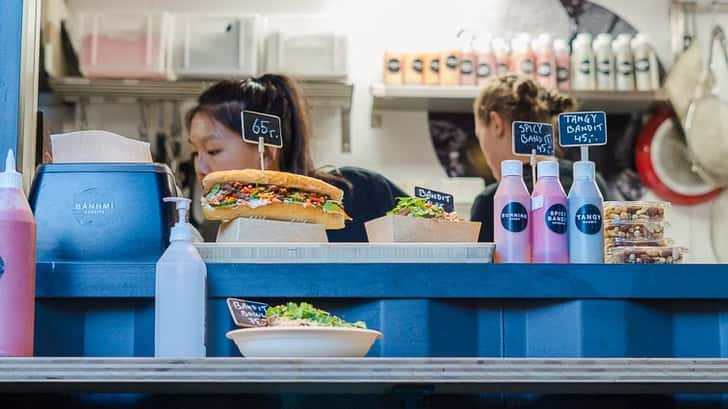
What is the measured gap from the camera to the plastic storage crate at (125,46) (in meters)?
4.78

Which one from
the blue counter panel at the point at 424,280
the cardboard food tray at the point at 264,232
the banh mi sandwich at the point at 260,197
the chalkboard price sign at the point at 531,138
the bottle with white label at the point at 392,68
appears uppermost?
the bottle with white label at the point at 392,68

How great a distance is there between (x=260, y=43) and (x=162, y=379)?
3198 mm

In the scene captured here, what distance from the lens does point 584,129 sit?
2.42m

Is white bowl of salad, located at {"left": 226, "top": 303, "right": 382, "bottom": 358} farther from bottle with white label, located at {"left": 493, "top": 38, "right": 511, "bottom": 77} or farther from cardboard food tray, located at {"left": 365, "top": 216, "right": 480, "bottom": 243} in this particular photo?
bottle with white label, located at {"left": 493, "top": 38, "right": 511, "bottom": 77}

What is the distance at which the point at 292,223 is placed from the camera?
2404 millimetres

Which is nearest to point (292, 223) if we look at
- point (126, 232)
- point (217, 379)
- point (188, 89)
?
point (126, 232)

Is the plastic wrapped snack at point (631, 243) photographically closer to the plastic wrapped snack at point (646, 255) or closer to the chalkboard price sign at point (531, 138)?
the plastic wrapped snack at point (646, 255)

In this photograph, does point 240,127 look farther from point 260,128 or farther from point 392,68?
point 260,128

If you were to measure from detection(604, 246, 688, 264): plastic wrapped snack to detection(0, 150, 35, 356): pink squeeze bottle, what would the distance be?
3.57 ft

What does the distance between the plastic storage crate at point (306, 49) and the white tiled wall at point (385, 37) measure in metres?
0.20

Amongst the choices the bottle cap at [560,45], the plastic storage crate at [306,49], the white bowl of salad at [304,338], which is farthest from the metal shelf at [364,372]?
the bottle cap at [560,45]

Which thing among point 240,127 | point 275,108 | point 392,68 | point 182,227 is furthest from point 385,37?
point 182,227

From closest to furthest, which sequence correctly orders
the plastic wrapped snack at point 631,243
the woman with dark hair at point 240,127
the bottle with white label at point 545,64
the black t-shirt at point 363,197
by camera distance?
the plastic wrapped snack at point 631,243 < the woman with dark hair at point 240,127 < the black t-shirt at point 363,197 < the bottle with white label at point 545,64

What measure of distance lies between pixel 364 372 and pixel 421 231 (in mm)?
564
